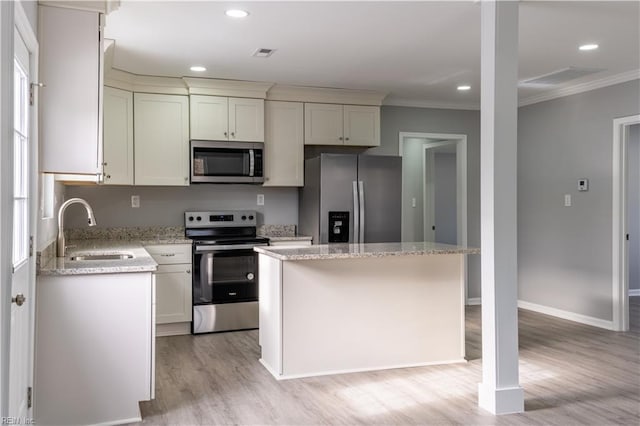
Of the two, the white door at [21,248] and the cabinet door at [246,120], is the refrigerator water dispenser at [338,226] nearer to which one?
the cabinet door at [246,120]

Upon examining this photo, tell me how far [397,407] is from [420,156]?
5.01 metres

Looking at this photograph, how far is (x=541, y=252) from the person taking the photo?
602 cm

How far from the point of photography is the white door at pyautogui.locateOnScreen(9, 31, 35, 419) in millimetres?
2281

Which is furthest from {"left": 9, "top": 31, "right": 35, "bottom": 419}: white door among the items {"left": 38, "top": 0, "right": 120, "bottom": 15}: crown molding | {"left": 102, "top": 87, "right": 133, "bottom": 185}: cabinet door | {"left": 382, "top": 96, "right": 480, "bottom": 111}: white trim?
{"left": 382, "top": 96, "right": 480, "bottom": 111}: white trim

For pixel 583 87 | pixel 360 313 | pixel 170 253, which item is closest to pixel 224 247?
pixel 170 253

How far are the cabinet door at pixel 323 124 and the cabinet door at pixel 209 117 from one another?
0.83m

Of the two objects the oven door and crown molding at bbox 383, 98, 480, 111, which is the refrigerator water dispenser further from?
crown molding at bbox 383, 98, 480, 111

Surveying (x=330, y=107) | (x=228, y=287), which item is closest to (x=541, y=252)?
(x=330, y=107)

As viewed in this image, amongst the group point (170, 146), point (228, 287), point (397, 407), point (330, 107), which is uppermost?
point (330, 107)

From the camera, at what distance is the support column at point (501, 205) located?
3.05m

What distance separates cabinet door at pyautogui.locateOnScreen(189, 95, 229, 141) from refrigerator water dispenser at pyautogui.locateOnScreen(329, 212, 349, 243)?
4.21ft

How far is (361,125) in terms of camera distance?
5797 mm

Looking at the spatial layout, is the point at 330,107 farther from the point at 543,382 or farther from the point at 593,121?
the point at 543,382

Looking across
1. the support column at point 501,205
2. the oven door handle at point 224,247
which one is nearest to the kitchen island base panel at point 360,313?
the support column at point 501,205
